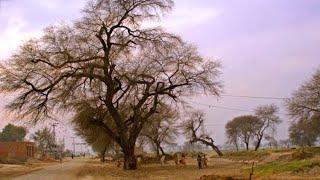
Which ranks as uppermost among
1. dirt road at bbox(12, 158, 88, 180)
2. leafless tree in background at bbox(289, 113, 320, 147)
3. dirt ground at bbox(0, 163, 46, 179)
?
leafless tree in background at bbox(289, 113, 320, 147)

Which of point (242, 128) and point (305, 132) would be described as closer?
point (305, 132)

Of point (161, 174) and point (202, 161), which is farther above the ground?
point (202, 161)

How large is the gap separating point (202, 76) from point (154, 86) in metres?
5.00

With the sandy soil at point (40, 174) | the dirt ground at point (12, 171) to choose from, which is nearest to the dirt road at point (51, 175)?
the sandy soil at point (40, 174)

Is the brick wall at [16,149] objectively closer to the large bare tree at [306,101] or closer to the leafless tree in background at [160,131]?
the leafless tree in background at [160,131]

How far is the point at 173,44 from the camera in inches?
1676

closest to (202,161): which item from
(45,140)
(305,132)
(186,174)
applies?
(186,174)

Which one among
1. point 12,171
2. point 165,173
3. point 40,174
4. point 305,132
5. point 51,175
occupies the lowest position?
point 165,173

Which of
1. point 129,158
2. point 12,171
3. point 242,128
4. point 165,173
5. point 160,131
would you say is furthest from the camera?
point 242,128

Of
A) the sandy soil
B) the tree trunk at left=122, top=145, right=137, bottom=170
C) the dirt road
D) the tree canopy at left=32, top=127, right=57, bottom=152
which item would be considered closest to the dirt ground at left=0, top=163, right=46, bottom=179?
the sandy soil

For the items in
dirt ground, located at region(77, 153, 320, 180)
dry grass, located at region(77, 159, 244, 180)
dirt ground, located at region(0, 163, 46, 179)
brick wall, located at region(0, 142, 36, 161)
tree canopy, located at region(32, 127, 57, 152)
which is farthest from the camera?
tree canopy, located at region(32, 127, 57, 152)

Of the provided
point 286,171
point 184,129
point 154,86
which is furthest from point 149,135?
point 286,171

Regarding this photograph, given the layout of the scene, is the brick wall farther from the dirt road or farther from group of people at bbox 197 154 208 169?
group of people at bbox 197 154 208 169

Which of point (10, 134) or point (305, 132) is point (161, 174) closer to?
point (305, 132)
